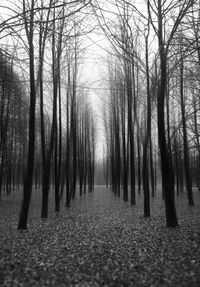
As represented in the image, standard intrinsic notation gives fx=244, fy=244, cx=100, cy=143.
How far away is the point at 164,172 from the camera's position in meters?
7.72

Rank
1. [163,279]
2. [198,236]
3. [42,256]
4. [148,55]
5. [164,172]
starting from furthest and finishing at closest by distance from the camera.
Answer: [148,55]
[164,172]
[198,236]
[42,256]
[163,279]

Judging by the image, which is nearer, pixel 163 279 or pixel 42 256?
pixel 163 279

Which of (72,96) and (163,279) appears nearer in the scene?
(163,279)

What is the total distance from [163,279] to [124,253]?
143 centimetres

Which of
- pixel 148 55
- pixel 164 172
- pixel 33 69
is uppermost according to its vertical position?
pixel 148 55

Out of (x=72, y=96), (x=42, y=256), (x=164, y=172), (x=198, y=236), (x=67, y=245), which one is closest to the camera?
(x=42, y=256)

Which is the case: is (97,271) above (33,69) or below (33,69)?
below

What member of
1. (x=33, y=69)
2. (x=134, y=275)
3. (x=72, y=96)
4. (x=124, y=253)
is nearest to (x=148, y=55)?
(x=33, y=69)

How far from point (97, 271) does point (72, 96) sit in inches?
490

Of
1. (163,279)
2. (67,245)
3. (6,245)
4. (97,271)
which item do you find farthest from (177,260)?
(6,245)

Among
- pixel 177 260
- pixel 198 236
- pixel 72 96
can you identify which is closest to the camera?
pixel 177 260

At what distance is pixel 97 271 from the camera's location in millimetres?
4094

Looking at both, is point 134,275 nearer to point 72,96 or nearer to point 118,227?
point 118,227

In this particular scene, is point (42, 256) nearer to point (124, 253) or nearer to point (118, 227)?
point (124, 253)
